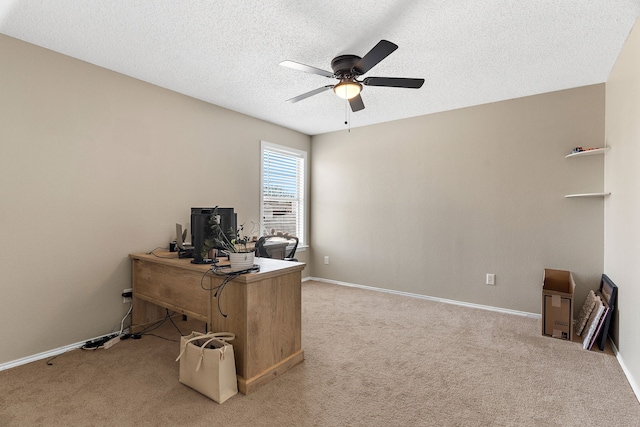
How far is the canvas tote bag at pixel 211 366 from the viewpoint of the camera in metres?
1.95

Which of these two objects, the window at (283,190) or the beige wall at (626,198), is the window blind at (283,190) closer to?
the window at (283,190)

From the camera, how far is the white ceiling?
2.06m

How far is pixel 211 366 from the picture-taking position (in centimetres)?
196

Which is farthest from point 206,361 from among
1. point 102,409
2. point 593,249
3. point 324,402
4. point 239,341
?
point 593,249

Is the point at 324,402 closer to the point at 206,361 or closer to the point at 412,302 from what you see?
the point at 206,361

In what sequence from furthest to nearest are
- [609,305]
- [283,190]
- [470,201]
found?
[283,190] < [470,201] < [609,305]

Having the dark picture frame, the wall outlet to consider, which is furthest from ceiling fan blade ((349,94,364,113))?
the wall outlet

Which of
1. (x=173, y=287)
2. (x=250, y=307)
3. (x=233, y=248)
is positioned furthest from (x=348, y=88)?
(x=173, y=287)

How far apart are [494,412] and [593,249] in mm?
2401

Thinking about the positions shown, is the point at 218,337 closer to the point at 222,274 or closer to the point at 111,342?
the point at 222,274

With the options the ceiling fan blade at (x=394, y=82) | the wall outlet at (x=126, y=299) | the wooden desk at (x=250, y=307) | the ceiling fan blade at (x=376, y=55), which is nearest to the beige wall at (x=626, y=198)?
the ceiling fan blade at (x=394, y=82)

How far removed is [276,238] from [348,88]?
2.26 metres

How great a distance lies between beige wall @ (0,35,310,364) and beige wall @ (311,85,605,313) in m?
2.40

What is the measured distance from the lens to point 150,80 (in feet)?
10.5
